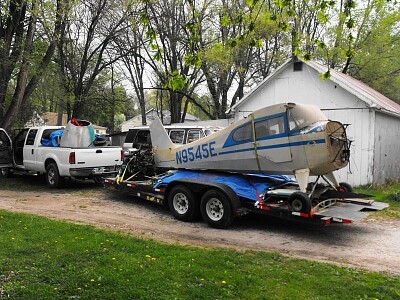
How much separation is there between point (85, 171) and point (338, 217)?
7803 millimetres

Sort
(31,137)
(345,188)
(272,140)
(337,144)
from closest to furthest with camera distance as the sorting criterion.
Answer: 1. (337,144)
2. (272,140)
3. (345,188)
4. (31,137)

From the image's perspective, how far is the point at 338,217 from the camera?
23.3 feet

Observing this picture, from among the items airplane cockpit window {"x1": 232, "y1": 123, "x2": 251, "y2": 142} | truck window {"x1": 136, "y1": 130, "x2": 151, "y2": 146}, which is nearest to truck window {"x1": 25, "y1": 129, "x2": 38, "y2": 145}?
truck window {"x1": 136, "y1": 130, "x2": 151, "y2": 146}

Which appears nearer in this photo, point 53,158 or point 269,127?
point 269,127

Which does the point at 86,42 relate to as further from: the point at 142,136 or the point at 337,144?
the point at 337,144

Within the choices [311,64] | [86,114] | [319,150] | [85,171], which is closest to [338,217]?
[319,150]

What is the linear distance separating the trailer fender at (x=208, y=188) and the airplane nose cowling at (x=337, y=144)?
1978 mm

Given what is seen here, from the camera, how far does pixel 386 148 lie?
49.5 feet

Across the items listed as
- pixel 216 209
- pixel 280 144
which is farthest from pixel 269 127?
pixel 216 209

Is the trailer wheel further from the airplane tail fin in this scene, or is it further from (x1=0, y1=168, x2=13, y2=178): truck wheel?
(x1=0, y1=168, x2=13, y2=178): truck wheel

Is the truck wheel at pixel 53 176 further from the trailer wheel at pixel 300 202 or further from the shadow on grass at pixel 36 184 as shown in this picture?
the trailer wheel at pixel 300 202

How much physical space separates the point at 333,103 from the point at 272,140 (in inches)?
320

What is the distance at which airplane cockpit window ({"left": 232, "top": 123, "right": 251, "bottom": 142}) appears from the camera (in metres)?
8.35

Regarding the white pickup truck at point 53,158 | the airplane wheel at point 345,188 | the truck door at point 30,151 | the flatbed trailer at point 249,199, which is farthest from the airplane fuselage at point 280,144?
the truck door at point 30,151
